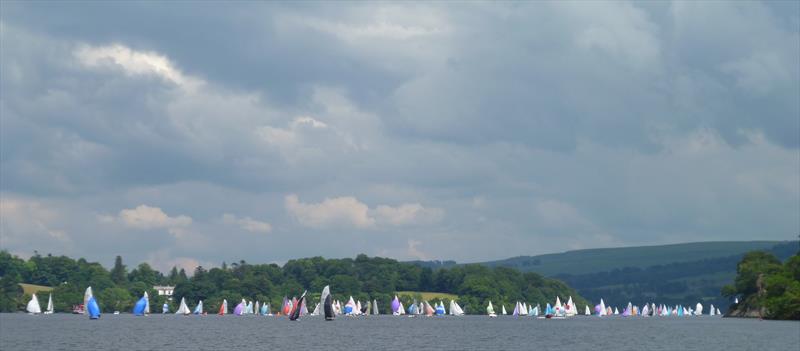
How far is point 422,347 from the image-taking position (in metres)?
143

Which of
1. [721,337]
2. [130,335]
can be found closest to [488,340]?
[721,337]

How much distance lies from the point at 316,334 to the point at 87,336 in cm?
3739

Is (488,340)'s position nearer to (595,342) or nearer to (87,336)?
(595,342)

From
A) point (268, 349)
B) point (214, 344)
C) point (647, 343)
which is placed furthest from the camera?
point (647, 343)

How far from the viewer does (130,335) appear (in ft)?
563

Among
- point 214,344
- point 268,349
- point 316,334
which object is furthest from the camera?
point 316,334

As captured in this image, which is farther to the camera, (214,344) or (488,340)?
(488,340)

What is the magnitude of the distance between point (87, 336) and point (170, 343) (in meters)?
26.3

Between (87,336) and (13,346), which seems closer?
(13,346)

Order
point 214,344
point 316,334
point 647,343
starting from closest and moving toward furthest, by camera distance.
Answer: point 214,344, point 647,343, point 316,334

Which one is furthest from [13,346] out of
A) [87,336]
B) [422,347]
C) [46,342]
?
[422,347]

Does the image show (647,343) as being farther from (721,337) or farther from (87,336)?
(87,336)

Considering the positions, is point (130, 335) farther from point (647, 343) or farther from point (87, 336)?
point (647, 343)

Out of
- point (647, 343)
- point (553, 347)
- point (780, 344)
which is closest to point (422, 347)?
point (553, 347)
